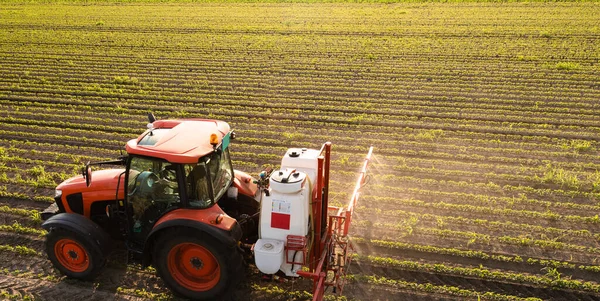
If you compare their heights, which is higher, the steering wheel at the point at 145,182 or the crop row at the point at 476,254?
the steering wheel at the point at 145,182

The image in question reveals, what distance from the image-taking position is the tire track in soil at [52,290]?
21.9 ft

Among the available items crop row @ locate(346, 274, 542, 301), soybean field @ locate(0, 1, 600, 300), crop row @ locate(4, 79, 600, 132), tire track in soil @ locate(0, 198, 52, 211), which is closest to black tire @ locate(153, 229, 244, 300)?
soybean field @ locate(0, 1, 600, 300)

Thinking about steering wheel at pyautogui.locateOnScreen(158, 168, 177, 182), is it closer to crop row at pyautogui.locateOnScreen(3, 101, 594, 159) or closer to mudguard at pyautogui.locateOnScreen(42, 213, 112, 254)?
mudguard at pyautogui.locateOnScreen(42, 213, 112, 254)

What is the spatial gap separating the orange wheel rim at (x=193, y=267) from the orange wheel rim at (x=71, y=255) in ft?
4.40

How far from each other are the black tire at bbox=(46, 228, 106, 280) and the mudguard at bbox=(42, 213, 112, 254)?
64 mm

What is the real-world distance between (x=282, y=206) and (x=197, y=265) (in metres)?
1.50

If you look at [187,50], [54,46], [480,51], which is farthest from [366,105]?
[54,46]

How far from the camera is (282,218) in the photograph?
5.90 metres

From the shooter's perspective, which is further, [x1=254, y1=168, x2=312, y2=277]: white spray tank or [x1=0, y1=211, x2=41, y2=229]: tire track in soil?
[x1=0, y1=211, x2=41, y2=229]: tire track in soil

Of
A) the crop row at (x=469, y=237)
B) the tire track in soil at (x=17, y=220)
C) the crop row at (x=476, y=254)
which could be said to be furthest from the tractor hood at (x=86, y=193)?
the crop row at (x=469, y=237)

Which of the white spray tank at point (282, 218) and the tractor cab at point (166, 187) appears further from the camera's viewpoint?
the tractor cab at point (166, 187)

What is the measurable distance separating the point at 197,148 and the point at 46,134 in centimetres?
846

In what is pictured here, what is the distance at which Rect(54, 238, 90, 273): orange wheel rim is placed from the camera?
6.65 meters

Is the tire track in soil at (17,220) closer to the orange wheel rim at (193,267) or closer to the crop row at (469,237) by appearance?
the orange wheel rim at (193,267)
